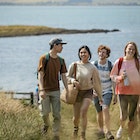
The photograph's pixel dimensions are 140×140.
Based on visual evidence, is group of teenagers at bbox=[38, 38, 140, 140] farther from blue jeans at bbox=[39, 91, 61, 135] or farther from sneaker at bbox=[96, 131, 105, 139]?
sneaker at bbox=[96, 131, 105, 139]

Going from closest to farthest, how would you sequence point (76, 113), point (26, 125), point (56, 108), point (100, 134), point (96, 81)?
point (26, 125)
point (56, 108)
point (96, 81)
point (76, 113)
point (100, 134)

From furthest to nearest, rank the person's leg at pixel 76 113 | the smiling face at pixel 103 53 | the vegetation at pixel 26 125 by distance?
the smiling face at pixel 103 53
the person's leg at pixel 76 113
the vegetation at pixel 26 125

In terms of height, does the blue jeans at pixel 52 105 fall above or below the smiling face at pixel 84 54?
below

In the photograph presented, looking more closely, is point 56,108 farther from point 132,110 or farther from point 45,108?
point 132,110

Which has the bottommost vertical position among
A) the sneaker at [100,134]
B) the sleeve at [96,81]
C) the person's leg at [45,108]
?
the sneaker at [100,134]

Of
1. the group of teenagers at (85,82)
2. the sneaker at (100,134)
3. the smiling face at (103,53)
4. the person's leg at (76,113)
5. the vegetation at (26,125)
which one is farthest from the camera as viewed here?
the sneaker at (100,134)

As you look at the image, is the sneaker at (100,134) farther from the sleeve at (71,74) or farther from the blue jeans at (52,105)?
the sleeve at (71,74)

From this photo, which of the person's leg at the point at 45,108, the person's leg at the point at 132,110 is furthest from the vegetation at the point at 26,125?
the person's leg at the point at 132,110

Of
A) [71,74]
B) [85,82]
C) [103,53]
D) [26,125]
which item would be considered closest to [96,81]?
[85,82]

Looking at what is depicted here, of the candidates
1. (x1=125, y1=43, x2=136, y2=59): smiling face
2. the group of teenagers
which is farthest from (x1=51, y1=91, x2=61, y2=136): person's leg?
(x1=125, y1=43, x2=136, y2=59): smiling face

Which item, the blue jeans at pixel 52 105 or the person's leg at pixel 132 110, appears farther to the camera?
the person's leg at pixel 132 110

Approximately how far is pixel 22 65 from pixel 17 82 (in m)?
12.9

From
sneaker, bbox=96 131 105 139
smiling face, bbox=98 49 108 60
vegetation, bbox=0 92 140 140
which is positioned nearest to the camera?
vegetation, bbox=0 92 140 140

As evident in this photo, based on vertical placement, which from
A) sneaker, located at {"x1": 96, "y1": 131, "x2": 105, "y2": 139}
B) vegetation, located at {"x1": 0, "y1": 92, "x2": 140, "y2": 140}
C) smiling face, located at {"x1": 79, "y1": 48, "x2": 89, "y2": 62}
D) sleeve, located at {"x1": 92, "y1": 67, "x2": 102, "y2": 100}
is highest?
smiling face, located at {"x1": 79, "y1": 48, "x2": 89, "y2": 62}
